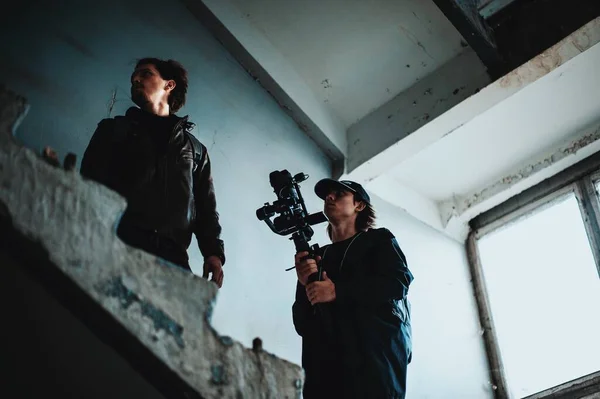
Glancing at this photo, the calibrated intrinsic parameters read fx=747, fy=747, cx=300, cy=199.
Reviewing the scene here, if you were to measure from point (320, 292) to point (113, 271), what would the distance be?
1.00 metres

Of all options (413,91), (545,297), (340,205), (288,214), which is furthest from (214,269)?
(545,297)

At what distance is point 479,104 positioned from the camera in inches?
172

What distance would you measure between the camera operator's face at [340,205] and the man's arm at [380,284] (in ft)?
1.34

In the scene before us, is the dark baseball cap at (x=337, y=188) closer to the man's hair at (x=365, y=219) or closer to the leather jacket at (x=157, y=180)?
the man's hair at (x=365, y=219)

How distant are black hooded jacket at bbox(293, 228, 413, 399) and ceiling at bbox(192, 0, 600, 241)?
1801 mm

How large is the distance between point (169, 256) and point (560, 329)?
2868 millimetres

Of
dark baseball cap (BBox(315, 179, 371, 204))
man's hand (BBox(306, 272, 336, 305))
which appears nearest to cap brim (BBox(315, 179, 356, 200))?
dark baseball cap (BBox(315, 179, 371, 204))

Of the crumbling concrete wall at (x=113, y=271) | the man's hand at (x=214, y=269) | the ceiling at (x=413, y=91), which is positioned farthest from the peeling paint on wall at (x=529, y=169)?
the crumbling concrete wall at (x=113, y=271)

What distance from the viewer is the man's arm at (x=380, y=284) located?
2619 mm

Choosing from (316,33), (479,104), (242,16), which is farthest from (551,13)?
(242,16)

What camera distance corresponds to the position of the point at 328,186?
3.25 meters

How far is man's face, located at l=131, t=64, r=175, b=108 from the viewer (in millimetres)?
2900

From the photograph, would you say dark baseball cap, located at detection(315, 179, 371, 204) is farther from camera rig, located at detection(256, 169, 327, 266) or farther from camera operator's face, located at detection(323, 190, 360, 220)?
camera rig, located at detection(256, 169, 327, 266)

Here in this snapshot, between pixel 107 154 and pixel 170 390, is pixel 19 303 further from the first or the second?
pixel 170 390
